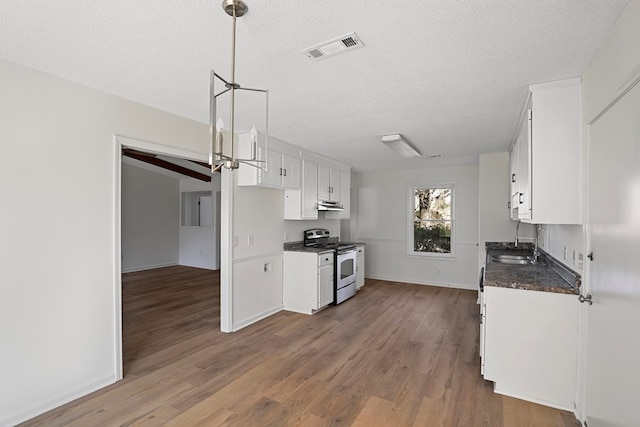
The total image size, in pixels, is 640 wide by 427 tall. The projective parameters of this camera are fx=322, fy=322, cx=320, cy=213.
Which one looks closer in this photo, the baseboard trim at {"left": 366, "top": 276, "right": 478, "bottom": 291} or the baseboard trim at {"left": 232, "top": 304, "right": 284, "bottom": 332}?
the baseboard trim at {"left": 232, "top": 304, "right": 284, "bottom": 332}

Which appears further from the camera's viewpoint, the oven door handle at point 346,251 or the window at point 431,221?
the window at point 431,221

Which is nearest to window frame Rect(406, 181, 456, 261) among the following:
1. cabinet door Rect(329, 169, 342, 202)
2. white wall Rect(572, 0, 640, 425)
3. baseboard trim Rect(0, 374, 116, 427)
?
cabinet door Rect(329, 169, 342, 202)

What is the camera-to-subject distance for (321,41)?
1844mm

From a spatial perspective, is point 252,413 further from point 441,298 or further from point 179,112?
point 441,298

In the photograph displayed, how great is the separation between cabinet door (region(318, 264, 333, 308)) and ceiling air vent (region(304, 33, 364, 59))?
3.24m

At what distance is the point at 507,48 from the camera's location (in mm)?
1927

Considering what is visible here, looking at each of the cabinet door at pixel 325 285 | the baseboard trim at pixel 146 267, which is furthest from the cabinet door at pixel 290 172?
the baseboard trim at pixel 146 267

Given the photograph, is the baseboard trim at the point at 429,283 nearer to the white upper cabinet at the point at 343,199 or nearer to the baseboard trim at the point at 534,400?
the white upper cabinet at the point at 343,199

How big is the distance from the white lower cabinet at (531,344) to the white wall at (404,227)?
3.93 meters

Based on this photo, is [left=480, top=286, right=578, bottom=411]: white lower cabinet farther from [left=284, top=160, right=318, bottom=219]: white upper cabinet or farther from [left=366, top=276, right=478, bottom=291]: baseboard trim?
[left=366, top=276, right=478, bottom=291]: baseboard trim

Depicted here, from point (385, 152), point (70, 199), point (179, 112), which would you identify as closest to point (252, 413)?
point (70, 199)

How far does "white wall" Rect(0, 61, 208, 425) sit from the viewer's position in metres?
2.15

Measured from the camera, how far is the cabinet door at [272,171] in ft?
13.1

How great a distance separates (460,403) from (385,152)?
3.58m
